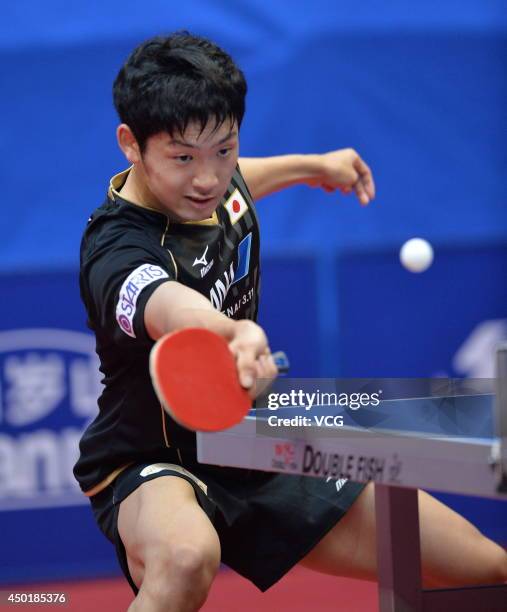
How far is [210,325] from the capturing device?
1.80 m

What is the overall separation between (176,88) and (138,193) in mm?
285

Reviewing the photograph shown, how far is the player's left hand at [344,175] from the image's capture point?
310 centimetres

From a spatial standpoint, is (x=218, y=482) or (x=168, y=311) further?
(x=218, y=482)

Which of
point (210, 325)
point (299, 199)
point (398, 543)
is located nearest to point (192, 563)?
point (398, 543)

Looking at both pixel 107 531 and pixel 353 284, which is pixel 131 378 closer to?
pixel 107 531

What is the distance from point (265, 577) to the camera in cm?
258

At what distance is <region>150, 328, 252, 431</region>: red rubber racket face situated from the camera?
1.62 meters

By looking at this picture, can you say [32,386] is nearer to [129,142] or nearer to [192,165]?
[129,142]

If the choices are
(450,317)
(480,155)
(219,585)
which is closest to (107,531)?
(219,585)

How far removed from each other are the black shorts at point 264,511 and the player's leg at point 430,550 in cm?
4

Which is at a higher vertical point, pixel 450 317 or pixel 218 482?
pixel 450 317

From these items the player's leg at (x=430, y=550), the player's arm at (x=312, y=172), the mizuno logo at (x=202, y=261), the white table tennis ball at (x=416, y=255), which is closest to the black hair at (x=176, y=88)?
the mizuno logo at (x=202, y=261)

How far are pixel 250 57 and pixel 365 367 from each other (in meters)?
1.34

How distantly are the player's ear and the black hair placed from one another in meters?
0.02
